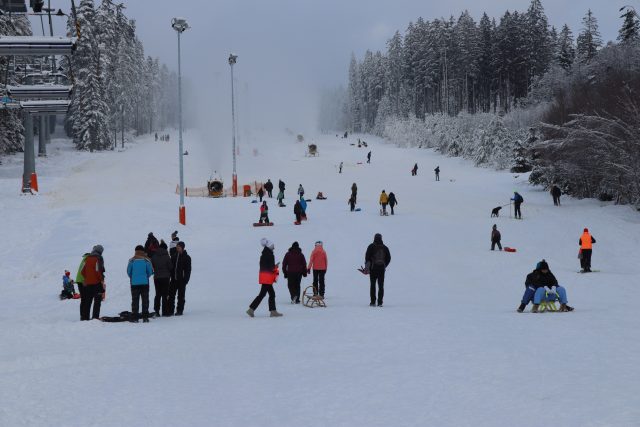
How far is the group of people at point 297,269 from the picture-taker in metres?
12.3

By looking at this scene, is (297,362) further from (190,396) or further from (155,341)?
(155,341)

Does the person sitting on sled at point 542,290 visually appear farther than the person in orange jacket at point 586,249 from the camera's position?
No

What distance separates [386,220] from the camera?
31.4 m

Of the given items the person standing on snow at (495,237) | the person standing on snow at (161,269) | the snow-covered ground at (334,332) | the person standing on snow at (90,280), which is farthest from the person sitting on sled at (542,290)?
the person standing on snow at (495,237)

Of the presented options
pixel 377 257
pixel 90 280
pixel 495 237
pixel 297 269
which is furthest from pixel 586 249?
pixel 90 280

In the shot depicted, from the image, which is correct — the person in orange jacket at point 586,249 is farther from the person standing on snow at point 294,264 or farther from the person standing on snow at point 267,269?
the person standing on snow at point 267,269

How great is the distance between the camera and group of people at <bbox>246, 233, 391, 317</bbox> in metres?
12.3

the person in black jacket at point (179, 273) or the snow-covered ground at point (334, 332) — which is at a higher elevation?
the person in black jacket at point (179, 273)

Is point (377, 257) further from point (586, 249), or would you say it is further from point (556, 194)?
point (556, 194)

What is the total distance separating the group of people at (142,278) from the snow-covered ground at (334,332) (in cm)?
61

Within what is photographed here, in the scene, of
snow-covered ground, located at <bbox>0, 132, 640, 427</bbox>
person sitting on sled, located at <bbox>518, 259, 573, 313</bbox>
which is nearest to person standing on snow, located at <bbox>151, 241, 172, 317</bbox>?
snow-covered ground, located at <bbox>0, 132, 640, 427</bbox>

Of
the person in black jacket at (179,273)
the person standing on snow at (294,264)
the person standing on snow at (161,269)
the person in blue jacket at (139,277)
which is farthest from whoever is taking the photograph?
the person standing on snow at (294,264)

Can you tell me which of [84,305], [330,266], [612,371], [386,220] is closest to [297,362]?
[612,371]

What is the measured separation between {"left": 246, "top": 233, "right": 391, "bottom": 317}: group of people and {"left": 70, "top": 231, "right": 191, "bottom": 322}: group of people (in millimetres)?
1643
